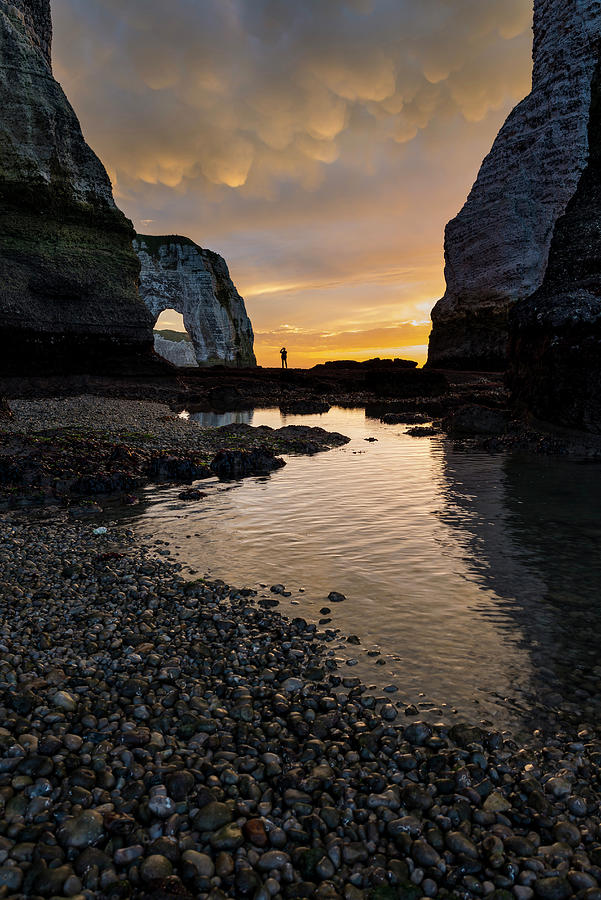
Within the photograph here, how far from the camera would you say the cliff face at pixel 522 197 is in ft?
177

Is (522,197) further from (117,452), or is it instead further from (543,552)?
(543,552)

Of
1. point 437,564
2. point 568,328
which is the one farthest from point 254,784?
point 568,328

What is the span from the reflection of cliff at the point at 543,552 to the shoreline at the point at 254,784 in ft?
5.49

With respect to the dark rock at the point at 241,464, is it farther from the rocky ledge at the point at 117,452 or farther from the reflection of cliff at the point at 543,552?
the reflection of cliff at the point at 543,552

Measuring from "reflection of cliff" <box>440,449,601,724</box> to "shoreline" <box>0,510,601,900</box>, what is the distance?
1673 millimetres

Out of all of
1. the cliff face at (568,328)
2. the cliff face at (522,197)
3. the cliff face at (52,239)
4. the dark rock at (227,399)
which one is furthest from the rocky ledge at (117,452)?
the cliff face at (522,197)

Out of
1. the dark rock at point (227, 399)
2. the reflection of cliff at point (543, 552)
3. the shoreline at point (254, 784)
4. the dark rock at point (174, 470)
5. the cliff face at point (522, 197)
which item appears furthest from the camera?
the cliff face at point (522, 197)

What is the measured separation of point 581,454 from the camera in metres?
19.2

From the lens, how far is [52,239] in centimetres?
3716

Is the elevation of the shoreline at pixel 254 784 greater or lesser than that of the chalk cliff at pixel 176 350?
lesser

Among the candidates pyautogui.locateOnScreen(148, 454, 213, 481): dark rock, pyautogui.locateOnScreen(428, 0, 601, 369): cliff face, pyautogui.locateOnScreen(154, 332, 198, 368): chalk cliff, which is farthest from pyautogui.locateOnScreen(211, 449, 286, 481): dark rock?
pyautogui.locateOnScreen(154, 332, 198, 368): chalk cliff

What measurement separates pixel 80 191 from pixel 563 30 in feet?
178

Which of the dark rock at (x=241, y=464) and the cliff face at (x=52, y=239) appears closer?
the dark rock at (x=241, y=464)

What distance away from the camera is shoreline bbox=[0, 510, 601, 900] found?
3146mm
